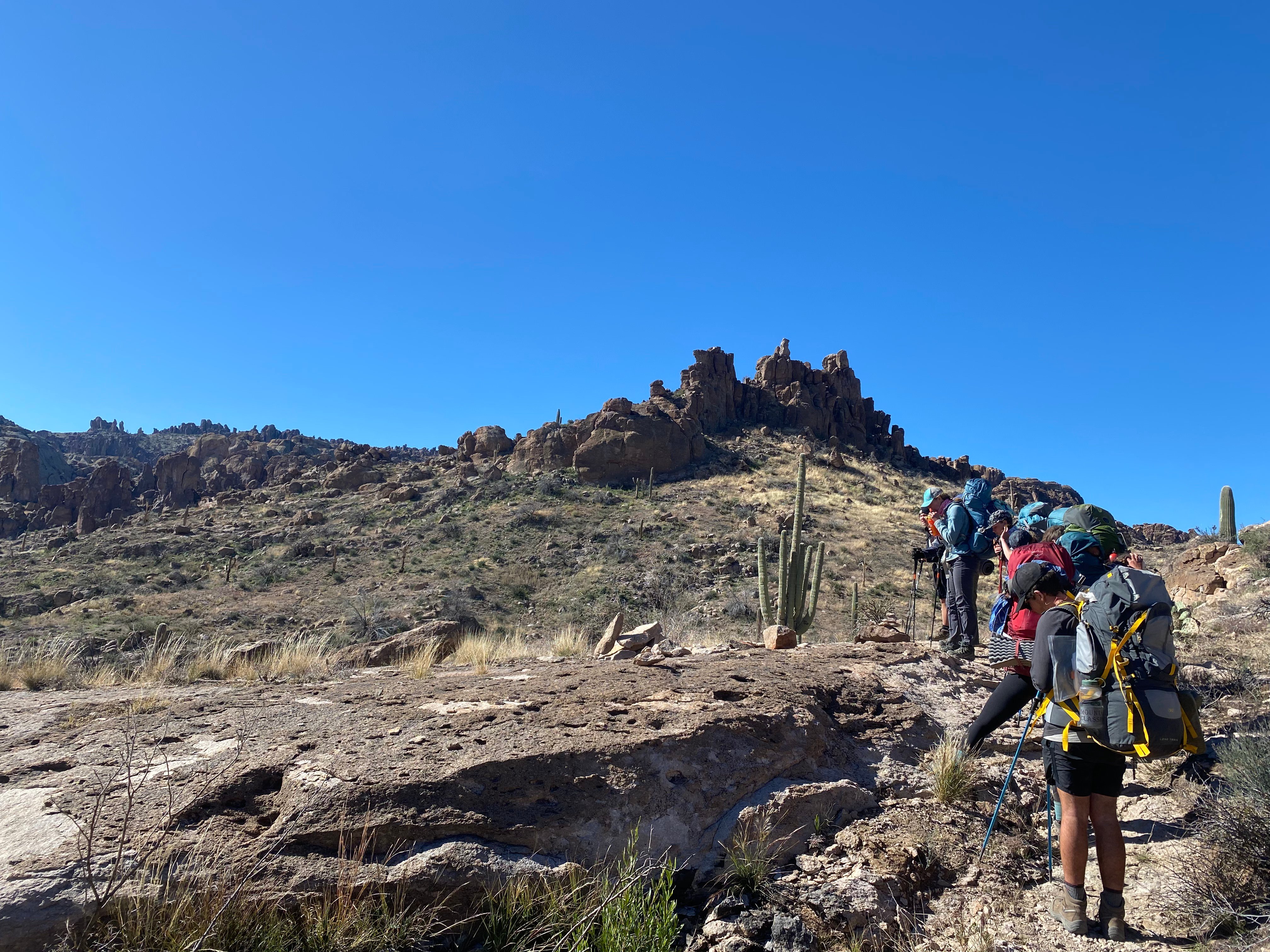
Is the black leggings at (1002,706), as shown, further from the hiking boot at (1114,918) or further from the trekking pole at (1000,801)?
the hiking boot at (1114,918)

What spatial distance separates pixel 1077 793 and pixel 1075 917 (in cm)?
53

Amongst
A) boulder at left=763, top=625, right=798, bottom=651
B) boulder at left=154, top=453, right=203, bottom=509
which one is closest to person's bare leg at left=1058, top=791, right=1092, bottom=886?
boulder at left=763, top=625, right=798, bottom=651

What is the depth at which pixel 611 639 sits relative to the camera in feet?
25.1

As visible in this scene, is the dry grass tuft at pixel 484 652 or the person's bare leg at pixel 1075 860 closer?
the person's bare leg at pixel 1075 860

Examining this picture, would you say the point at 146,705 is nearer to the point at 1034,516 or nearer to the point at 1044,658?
the point at 1044,658

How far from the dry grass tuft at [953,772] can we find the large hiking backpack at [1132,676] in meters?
1.46

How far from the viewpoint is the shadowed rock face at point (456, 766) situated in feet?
9.91

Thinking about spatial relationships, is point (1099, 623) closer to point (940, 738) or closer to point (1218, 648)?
point (940, 738)

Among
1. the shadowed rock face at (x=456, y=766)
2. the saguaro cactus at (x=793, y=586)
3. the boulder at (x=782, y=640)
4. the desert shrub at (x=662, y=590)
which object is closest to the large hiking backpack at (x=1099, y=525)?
the shadowed rock face at (x=456, y=766)

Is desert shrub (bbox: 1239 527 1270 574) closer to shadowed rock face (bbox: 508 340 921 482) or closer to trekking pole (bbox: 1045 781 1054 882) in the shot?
trekking pole (bbox: 1045 781 1054 882)

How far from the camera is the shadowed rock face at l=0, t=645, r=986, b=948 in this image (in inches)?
119

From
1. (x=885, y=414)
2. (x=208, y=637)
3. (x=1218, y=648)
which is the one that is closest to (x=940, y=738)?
(x=1218, y=648)

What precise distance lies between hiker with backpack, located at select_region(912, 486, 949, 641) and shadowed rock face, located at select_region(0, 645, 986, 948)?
169cm

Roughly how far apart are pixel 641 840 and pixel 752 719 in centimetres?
112
